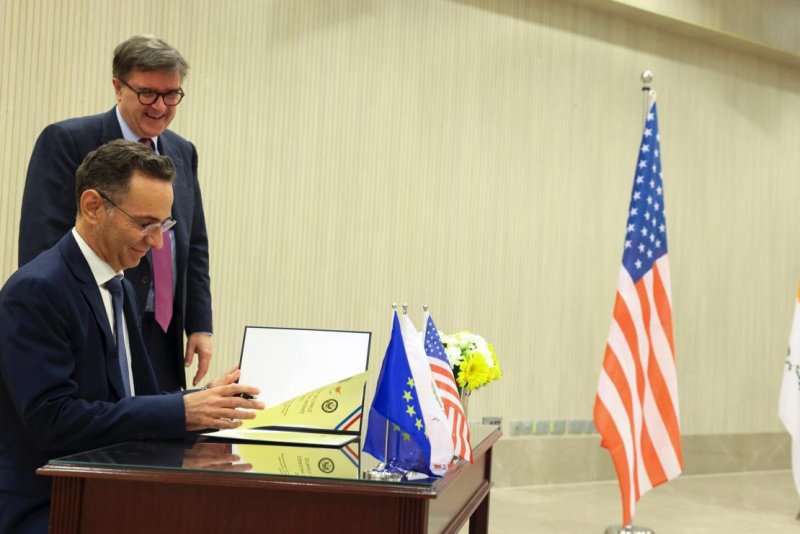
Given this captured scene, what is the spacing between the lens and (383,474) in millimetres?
1923

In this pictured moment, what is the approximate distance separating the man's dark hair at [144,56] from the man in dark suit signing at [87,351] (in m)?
0.81

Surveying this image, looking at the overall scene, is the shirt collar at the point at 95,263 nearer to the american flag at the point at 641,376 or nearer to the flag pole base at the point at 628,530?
the american flag at the point at 641,376

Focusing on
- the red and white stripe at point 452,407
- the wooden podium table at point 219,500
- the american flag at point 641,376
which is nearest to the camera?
the wooden podium table at point 219,500

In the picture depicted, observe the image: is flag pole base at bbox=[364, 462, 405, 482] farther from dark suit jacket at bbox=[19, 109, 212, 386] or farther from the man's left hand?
the man's left hand

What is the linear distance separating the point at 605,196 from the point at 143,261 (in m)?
5.64

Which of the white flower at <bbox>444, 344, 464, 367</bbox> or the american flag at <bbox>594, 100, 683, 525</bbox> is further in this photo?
the american flag at <bbox>594, 100, 683, 525</bbox>

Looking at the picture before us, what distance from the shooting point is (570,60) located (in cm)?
783

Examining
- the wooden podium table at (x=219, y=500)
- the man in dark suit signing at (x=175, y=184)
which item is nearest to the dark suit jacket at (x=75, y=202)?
the man in dark suit signing at (x=175, y=184)

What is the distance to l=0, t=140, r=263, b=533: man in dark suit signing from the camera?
6.41 ft

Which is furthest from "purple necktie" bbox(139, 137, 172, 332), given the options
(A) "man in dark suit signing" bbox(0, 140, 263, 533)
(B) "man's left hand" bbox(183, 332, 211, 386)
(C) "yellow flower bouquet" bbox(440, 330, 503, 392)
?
(C) "yellow flower bouquet" bbox(440, 330, 503, 392)

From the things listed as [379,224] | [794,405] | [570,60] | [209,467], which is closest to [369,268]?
[379,224]

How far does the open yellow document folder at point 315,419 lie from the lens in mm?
2166

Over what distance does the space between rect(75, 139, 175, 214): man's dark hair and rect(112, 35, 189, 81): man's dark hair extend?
0.81 m

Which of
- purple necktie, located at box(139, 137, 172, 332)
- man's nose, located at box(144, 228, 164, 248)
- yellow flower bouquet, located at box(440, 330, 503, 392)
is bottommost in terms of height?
yellow flower bouquet, located at box(440, 330, 503, 392)
